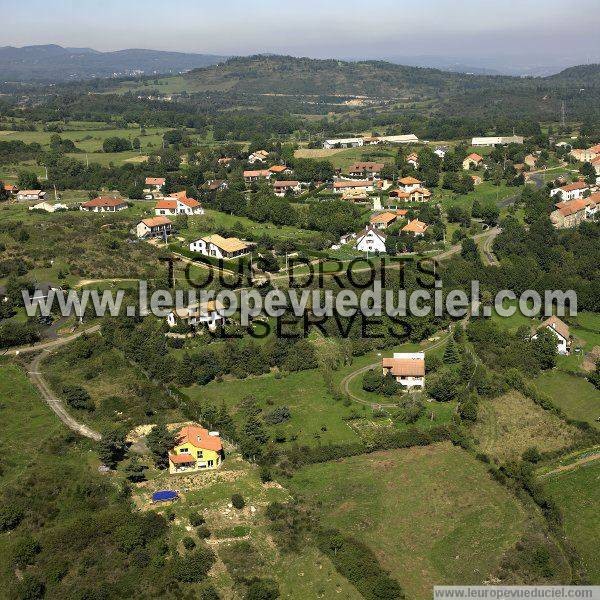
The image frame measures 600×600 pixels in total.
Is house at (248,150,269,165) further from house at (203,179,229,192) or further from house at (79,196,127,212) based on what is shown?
house at (79,196,127,212)

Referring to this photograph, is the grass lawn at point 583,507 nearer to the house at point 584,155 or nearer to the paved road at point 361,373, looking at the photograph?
the paved road at point 361,373

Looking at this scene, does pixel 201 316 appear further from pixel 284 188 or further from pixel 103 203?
pixel 284 188

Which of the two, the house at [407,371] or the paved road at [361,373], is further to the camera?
the house at [407,371]

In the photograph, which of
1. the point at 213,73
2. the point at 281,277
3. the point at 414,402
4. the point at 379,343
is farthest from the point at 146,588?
the point at 213,73

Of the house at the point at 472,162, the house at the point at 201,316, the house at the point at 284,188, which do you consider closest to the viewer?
the house at the point at 201,316

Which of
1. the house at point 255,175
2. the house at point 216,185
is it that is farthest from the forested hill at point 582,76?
the house at point 216,185

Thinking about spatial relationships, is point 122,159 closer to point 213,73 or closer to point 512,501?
point 512,501

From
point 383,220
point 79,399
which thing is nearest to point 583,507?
point 79,399
